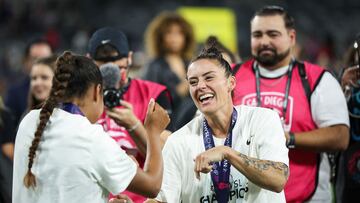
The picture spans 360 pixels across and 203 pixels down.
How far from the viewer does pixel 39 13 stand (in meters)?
17.7

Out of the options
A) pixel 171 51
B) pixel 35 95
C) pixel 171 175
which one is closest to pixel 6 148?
pixel 35 95

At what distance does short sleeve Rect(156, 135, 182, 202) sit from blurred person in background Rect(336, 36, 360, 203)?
1.67 metres

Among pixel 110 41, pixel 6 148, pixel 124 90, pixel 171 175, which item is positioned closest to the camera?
pixel 171 175

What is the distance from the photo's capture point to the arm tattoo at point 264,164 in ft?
14.2

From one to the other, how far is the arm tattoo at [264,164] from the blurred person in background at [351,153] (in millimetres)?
1613

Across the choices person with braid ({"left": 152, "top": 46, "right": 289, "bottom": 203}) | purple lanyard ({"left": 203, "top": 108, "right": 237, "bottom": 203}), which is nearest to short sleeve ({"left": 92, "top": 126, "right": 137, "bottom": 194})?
person with braid ({"left": 152, "top": 46, "right": 289, "bottom": 203})

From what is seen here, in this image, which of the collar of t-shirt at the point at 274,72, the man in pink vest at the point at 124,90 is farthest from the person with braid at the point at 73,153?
the collar of t-shirt at the point at 274,72

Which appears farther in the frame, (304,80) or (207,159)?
(304,80)

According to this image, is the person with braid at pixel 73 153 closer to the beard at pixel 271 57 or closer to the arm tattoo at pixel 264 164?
the arm tattoo at pixel 264 164

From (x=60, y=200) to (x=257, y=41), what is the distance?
86.5 inches

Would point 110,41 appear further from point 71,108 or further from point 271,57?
point 71,108

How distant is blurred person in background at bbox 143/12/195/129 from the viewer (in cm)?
799

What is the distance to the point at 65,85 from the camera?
4324mm

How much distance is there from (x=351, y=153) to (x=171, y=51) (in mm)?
2600
